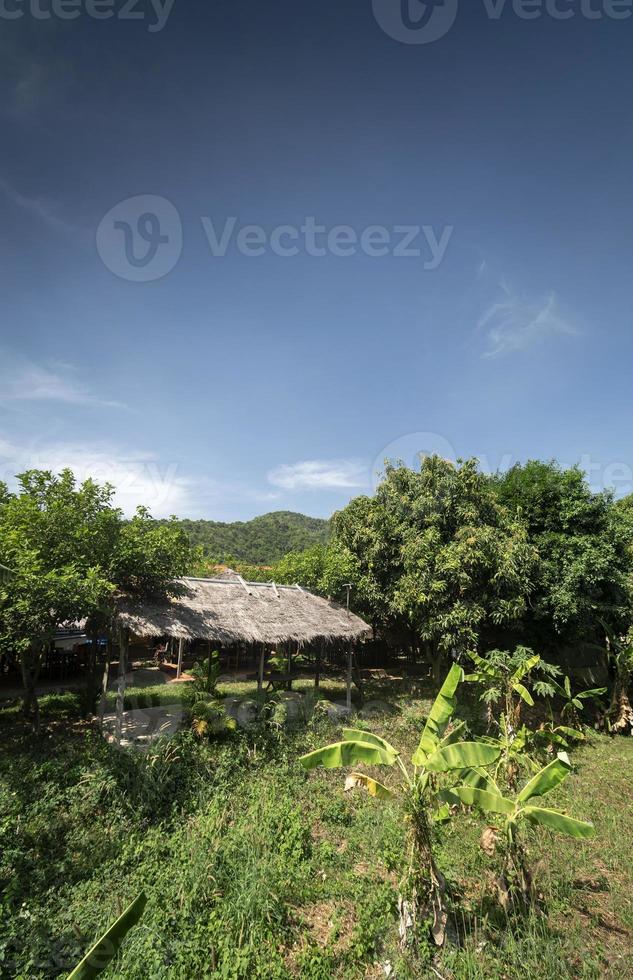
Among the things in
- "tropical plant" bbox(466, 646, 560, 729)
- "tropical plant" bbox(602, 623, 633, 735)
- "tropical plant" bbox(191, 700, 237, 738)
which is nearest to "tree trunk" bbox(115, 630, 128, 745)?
"tropical plant" bbox(191, 700, 237, 738)

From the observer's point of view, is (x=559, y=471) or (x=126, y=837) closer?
(x=126, y=837)

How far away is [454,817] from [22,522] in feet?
29.6

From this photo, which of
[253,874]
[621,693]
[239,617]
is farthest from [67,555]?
[621,693]

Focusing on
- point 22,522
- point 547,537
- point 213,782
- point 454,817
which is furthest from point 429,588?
point 22,522

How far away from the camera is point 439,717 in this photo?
213 inches

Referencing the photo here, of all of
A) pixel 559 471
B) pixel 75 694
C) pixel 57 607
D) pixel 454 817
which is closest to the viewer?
Answer: pixel 454 817

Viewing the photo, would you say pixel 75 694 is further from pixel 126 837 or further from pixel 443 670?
pixel 443 670

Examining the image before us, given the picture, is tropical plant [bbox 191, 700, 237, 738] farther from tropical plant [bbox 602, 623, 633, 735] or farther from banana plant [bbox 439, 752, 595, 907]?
tropical plant [bbox 602, 623, 633, 735]

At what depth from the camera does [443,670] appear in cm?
1747

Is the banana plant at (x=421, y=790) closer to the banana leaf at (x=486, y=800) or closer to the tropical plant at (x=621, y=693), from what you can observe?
the banana leaf at (x=486, y=800)

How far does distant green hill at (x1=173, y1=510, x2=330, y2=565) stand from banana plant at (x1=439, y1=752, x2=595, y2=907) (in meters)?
41.7

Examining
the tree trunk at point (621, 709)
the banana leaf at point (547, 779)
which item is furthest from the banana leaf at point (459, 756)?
the tree trunk at point (621, 709)

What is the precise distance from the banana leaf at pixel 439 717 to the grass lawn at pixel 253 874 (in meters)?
1.56

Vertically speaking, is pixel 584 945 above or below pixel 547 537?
below
